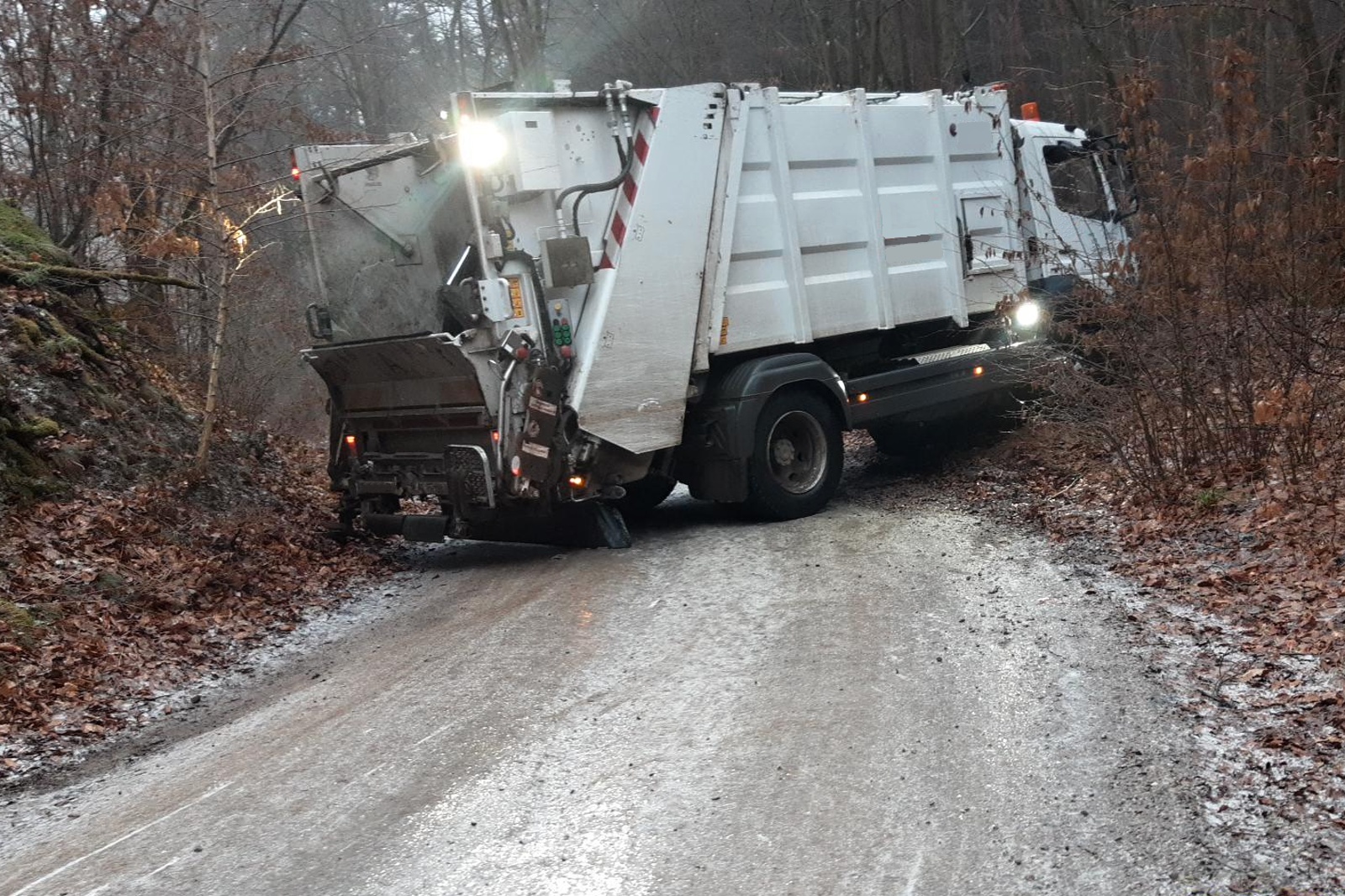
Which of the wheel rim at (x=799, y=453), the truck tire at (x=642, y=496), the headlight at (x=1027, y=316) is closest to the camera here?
the wheel rim at (x=799, y=453)

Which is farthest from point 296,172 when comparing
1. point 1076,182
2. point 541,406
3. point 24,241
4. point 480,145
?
point 1076,182

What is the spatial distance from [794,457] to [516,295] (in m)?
2.76

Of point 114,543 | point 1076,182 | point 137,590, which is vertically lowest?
point 137,590

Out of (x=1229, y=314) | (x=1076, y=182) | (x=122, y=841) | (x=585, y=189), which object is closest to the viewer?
(x=122, y=841)

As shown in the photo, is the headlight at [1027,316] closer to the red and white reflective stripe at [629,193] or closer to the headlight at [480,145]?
the red and white reflective stripe at [629,193]

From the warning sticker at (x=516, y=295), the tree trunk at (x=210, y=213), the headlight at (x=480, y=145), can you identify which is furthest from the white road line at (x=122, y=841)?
the tree trunk at (x=210, y=213)

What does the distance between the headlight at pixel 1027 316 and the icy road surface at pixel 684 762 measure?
3.76 m

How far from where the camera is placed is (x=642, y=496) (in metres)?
10.2

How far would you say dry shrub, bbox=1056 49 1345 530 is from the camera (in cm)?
745

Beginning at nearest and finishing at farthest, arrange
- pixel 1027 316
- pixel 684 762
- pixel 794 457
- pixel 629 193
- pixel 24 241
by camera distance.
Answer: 1. pixel 684 762
2. pixel 629 193
3. pixel 794 457
4. pixel 24 241
5. pixel 1027 316

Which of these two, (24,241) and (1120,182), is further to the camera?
(1120,182)

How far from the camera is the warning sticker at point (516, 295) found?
309 inches

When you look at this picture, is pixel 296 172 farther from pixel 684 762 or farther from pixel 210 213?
pixel 684 762

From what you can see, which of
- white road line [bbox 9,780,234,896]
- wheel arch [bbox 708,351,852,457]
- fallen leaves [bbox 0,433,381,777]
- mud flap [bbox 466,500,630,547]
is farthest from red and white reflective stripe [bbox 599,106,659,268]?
white road line [bbox 9,780,234,896]
